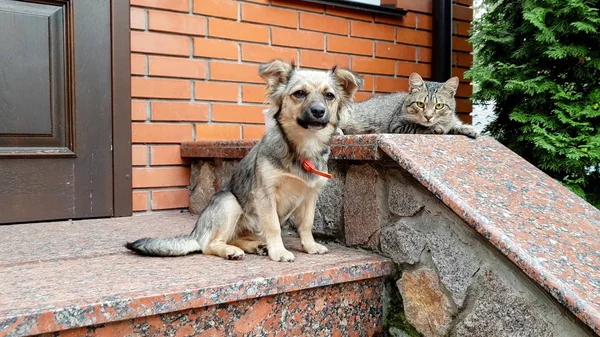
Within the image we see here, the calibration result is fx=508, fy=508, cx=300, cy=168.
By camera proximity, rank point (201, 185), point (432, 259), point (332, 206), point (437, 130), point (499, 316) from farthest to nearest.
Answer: point (201, 185)
point (437, 130)
point (332, 206)
point (432, 259)
point (499, 316)

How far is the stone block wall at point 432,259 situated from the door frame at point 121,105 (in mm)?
1257

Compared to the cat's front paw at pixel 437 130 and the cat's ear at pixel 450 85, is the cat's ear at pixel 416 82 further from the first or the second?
the cat's front paw at pixel 437 130

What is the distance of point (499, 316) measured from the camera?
1663 millimetres

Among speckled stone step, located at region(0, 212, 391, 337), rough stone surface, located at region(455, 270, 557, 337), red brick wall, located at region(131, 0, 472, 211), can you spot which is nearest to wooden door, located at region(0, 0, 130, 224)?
red brick wall, located at region(131, 0, 472, 211)

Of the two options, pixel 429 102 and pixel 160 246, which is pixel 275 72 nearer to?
pixel 160 246

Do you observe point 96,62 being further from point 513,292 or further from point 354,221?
point 513,292

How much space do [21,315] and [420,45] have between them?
3527 millimetres

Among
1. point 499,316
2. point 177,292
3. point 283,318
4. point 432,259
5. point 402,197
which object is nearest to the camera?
point 177,292

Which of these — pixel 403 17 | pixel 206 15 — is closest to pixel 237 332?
pixel 206 15

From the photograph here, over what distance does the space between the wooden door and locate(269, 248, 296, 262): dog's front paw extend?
136 cm

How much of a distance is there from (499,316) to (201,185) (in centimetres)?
198

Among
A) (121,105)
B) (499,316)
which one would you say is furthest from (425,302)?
(121,105)

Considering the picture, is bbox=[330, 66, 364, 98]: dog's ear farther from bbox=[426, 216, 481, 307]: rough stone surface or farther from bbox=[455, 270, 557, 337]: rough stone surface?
bbox=[455, 270, 557, 337]: rough stone surface

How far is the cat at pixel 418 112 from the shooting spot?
283 centimetres
